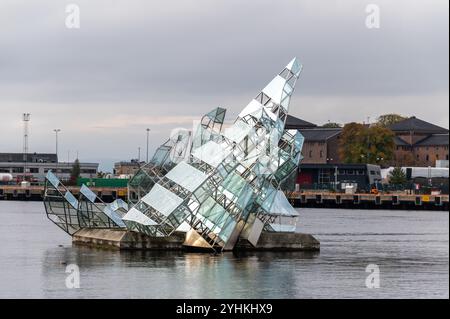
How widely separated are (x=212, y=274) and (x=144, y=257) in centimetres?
894

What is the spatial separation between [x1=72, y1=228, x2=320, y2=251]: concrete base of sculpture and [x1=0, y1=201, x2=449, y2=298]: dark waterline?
951 millimetres

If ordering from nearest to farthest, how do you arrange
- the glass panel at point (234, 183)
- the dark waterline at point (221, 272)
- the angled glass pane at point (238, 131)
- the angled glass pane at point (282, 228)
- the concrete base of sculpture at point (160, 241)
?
the dark waterline at point (221, 272), the glass panel at point (234, 183), the concrete base of sculpture at point (160, 241), the angled glass pane at point (238, 131), the angled glass pane at point (282, 228)

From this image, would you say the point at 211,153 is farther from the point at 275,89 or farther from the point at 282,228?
the point at 282,228

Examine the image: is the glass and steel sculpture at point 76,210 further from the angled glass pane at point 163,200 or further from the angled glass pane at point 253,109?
the angled glass pane at point 253,109

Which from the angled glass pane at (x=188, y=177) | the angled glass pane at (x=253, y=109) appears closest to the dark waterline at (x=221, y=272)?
the angled glass pane at (x=188, y=177)

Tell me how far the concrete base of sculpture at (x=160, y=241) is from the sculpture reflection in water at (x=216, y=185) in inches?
20.6

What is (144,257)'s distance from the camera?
236 feet

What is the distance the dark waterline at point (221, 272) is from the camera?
58344 millimetres

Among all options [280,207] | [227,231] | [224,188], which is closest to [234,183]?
[224,188]

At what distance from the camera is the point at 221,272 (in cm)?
6488

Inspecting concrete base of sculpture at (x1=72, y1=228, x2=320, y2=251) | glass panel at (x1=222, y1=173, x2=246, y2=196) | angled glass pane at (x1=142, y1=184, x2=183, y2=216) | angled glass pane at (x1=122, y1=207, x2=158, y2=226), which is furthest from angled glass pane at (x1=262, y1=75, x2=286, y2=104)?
angled glass pane at (x1=122, y1=207, x2=158, y2=226)

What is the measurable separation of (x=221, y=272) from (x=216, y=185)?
9.73 metres

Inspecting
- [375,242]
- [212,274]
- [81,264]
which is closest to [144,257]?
[81,264]
